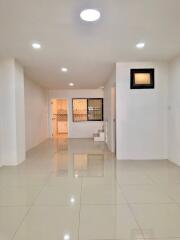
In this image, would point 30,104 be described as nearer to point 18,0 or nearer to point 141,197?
point 18,0

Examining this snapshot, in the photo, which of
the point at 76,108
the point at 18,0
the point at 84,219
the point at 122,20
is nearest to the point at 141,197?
the point at 84,219

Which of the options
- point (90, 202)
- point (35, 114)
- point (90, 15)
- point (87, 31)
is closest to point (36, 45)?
point (87, 31)

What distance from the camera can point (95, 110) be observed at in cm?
997

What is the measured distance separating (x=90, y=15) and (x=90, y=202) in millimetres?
2523

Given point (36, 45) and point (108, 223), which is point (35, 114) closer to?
point (36, 45)

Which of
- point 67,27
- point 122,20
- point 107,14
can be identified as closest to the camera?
point 107,14

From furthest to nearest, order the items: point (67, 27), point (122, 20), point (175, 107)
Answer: point (175, 107) < point (67, 27) < point (122, 20)

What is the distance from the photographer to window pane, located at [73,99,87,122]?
32.6 ft

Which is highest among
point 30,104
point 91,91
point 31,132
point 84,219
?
point 91,91

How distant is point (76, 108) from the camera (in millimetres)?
9977

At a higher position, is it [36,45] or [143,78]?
[36,45]

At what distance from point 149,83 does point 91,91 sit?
515cm

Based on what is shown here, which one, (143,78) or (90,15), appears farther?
(143,78)

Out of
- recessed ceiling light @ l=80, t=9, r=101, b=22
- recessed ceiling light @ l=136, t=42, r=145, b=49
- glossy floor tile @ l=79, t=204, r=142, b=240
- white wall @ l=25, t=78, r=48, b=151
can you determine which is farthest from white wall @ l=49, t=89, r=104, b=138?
glossy floor tile @ l=79, t=204, r=142, b=240
